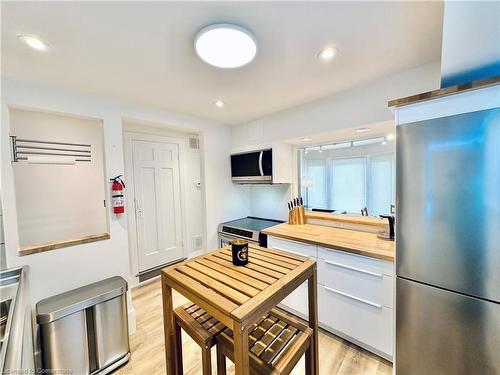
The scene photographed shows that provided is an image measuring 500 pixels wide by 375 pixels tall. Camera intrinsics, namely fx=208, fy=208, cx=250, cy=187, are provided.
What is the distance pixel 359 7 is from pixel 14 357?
201cm

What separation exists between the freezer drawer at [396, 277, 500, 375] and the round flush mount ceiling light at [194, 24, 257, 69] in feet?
5.48

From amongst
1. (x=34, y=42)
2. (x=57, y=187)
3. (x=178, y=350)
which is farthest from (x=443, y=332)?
(x=57, y=187)

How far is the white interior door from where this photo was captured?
3.05 m

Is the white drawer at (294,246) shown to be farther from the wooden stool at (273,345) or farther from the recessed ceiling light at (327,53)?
the recessed ceiling light at (327,53)

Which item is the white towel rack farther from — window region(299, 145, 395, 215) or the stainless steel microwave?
window region(299, 145, 395, 215)

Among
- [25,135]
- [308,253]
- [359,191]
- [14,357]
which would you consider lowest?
[308,253]

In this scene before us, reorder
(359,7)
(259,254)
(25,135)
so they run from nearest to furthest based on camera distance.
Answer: (359,7) < (259,254) < (25,135)

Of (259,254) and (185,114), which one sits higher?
(185,114)

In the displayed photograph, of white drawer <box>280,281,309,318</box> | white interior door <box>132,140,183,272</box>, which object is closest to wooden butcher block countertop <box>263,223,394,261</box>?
white drawer <box>280,281,309,318</box>

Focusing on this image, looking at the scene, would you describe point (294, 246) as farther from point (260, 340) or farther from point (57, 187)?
point (57, 187)

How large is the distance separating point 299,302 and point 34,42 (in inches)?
109

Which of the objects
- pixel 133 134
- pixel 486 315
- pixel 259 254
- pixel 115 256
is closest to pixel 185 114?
pixel 133 134

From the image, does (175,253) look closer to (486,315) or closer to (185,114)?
(185,114)

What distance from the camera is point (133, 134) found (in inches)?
115
